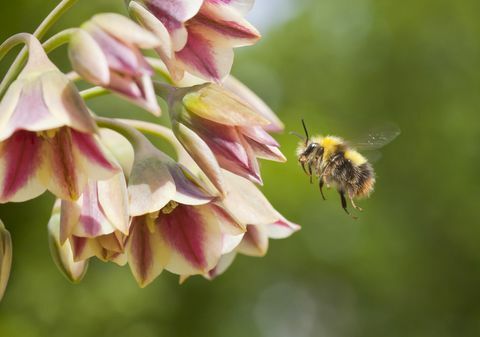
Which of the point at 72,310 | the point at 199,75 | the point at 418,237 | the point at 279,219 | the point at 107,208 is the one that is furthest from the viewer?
the point at 418,237

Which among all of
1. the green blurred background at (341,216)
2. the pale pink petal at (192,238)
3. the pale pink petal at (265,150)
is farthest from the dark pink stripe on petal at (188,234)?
the green blurred background at (341,216)

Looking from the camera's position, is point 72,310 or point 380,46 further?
point 380,46

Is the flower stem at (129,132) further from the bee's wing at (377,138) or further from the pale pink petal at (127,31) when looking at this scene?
the bee's wing at (377,138)

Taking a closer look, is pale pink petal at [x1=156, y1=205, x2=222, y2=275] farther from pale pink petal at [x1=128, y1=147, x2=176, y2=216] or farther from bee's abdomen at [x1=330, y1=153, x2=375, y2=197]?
bee's abdomen at [x1=330, y1=153, x2=375, y2=197]

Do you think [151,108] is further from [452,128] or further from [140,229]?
[452,128]

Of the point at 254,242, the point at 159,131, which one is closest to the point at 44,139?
the point at 159,131

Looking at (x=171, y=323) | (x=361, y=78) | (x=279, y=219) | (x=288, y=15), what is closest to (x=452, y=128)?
(x=361, y=78)
